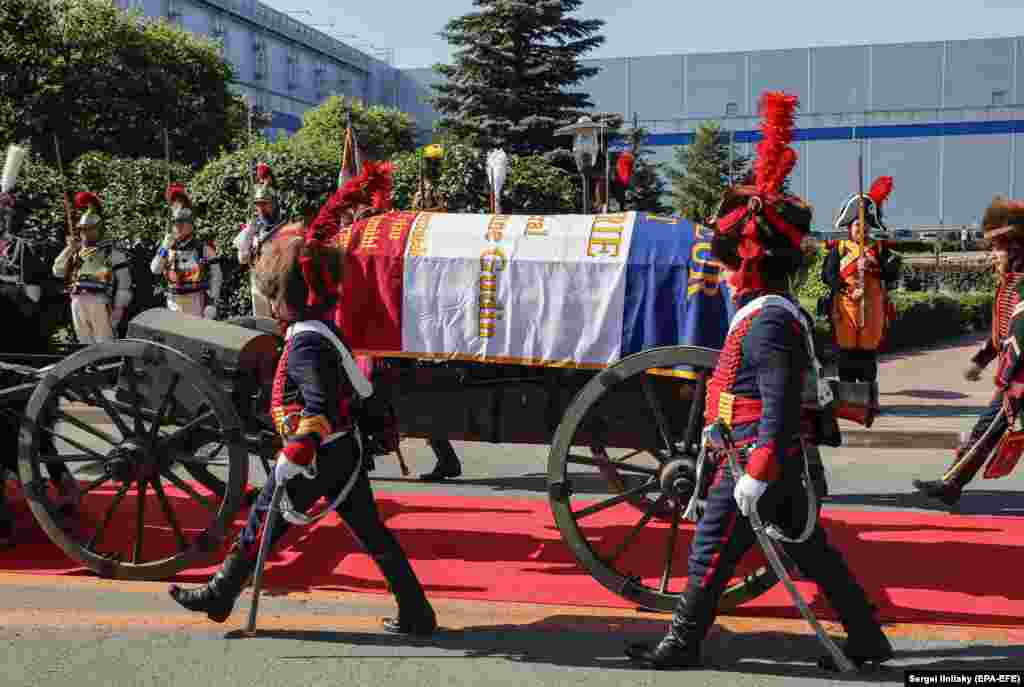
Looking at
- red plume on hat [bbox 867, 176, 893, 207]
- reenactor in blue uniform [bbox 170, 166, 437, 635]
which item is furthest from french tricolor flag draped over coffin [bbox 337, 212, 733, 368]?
red plume on hat [bbox 867, 176, 893, 207]

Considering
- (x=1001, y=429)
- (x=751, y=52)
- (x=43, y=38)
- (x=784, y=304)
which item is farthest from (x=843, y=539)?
(x=751, y=52)

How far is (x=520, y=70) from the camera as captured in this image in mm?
25734

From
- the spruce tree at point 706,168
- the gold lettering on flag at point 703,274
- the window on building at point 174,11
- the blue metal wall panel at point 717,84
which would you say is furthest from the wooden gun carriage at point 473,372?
the blue metal wall panel at point 717,84

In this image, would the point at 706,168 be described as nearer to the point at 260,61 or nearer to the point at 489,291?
the point at 260,61

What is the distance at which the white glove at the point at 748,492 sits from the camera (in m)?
3.25

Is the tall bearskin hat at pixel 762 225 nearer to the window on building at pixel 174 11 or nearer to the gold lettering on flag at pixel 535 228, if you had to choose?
the gold lettering on flag at pixel 535 228

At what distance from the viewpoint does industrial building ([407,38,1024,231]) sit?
51625mm

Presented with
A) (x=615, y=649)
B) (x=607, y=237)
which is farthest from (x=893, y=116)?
(x=615, y=649)

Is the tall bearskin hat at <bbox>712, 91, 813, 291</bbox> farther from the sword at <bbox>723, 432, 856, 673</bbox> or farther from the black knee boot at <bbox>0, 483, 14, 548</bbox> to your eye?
the black knee boot at <bbox>0, 483, 14, 548</bbox>

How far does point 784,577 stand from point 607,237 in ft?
5.19

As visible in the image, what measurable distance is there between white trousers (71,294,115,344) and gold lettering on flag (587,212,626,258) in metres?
7.01

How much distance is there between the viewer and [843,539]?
527cm

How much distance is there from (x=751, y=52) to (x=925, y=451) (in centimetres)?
5193

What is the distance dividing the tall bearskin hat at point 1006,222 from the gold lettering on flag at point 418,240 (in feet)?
9.22
